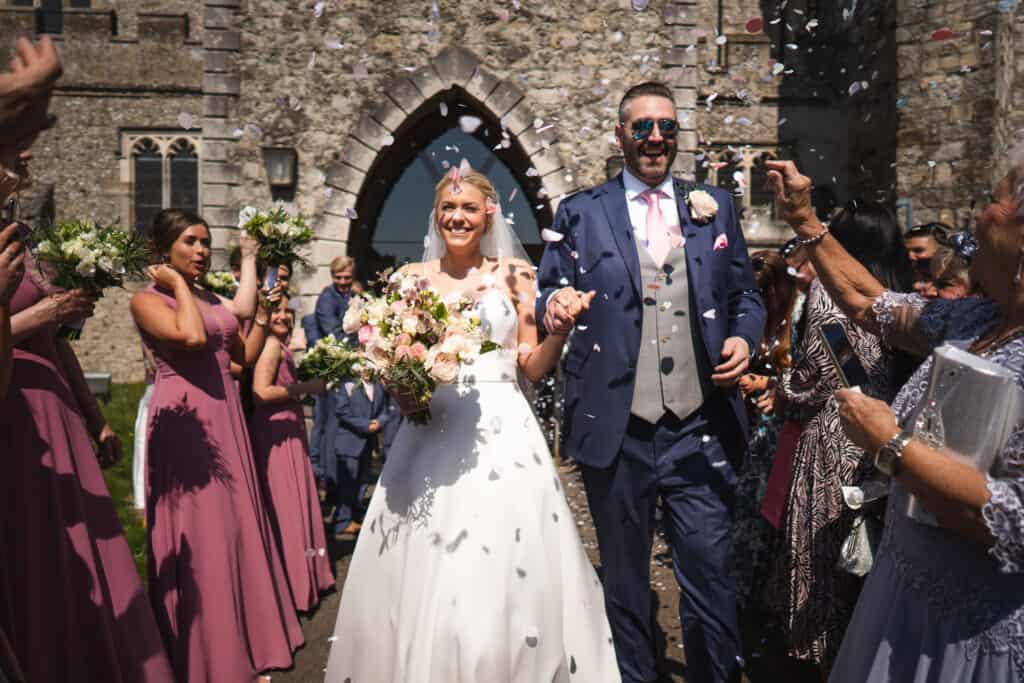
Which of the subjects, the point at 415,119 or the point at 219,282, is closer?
the point at 219,282

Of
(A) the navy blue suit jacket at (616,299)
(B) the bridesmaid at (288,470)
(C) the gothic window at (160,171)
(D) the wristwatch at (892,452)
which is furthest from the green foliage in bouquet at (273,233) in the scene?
(C) the gothic window at (160,171)

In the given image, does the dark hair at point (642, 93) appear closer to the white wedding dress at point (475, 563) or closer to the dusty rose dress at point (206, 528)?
the white wedding dress at point (475, 563)

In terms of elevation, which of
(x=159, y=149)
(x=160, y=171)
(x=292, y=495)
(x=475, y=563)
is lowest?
(x=292, y=495)

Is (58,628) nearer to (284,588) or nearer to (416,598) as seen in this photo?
(416,598)

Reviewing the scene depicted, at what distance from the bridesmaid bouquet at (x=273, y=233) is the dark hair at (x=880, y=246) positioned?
10.4ft

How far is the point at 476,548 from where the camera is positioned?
2.92 metres

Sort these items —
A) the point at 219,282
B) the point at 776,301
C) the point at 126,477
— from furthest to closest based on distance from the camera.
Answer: the point at 126,477 < the point at 219,282 < the point at 776,301

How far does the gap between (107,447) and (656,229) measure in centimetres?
268

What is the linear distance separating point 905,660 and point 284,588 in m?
3.40

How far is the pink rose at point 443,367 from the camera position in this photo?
2.92 m

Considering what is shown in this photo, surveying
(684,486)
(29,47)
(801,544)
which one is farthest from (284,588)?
(29,47)

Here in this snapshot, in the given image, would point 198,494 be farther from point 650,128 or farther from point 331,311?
point 331,311

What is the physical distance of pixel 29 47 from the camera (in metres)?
1.91

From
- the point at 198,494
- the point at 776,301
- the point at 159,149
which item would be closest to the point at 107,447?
the point at 198,494
